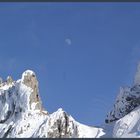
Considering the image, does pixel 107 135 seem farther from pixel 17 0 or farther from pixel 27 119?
pixel 17 0

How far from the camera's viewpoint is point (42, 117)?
150125 mm

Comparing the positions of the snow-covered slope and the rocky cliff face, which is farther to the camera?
the rocky cliff face

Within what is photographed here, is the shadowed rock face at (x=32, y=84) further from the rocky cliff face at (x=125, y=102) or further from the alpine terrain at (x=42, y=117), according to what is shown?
the rocky cliff face at (x=125, y=102)

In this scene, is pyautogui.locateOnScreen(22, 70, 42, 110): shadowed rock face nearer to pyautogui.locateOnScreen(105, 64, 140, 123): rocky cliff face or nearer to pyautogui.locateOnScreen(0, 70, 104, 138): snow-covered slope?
pyautogui.locateOnScreen(0, 70, 104, 138): snow-covered slope

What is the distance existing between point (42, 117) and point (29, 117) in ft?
14.5

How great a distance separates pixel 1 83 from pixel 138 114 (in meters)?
54.1

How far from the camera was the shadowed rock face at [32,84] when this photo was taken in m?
158

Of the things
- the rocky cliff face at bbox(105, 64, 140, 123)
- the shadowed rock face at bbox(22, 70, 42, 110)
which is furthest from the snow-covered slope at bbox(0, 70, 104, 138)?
the rocky cliff face at bbox(105, 64, 140, 123)

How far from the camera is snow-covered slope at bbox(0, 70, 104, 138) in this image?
136 m

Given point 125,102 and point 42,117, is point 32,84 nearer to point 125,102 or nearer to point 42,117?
point 42,117

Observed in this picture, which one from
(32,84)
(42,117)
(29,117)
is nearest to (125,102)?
(32,84)

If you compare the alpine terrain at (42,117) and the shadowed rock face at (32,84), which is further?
the shadowed rock face at (32,84)

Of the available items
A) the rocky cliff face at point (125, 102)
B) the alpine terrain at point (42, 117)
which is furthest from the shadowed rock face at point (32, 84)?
the rocky cliff face at point (125, 102)

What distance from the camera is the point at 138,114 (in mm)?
153625
